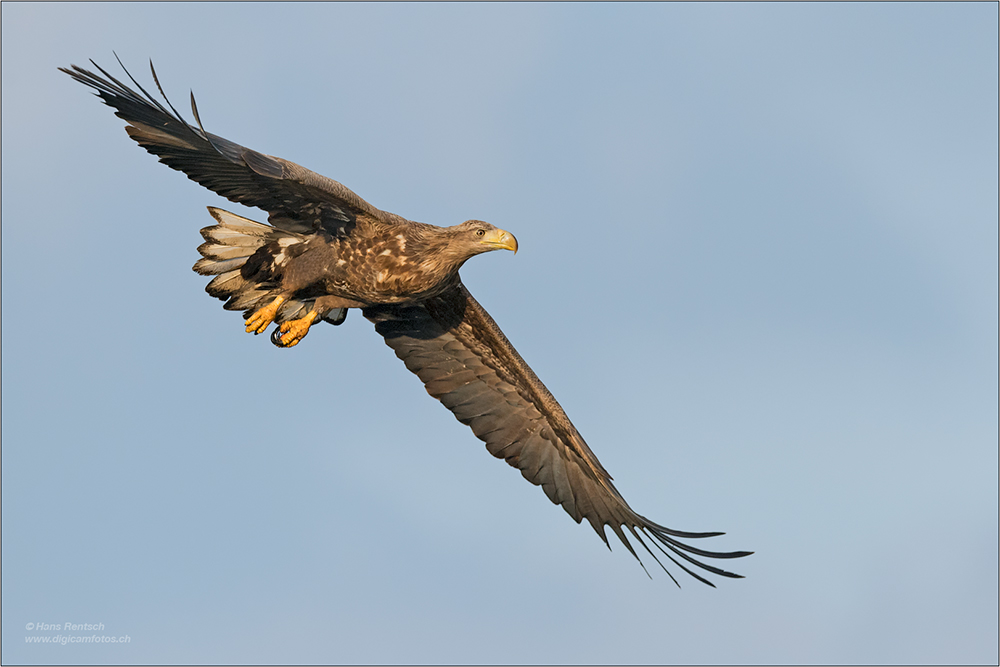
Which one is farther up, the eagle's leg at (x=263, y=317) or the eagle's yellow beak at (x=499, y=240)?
the eagle's yellow beak at (x=499, y=240)

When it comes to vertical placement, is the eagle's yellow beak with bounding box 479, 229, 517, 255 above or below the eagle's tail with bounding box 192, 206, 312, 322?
above

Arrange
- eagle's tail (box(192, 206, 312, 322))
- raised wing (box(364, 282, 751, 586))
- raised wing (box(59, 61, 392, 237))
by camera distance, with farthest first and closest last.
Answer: raised wing (box(364, 282, 751, 586)), eagle's tail (box(192, 206, 312, 322)), raised wing (box(59, 61, 392, 237))

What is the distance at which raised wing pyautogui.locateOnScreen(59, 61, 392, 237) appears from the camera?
32.6 ft

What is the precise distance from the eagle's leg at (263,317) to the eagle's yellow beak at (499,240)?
186 centimetres

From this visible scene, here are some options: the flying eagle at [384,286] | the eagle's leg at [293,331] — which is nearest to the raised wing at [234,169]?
the flying eagle at [384,286]

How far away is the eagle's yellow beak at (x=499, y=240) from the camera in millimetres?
10711

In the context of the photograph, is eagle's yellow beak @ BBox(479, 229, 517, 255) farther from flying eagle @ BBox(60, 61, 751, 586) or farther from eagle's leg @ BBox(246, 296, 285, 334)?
eagle's leg @ BBox(246, 296, 285, 334)

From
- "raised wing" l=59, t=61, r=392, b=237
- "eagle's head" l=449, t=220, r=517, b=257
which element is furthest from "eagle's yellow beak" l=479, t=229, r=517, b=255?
"raised wing" l=59, t=61, r=392, b=237

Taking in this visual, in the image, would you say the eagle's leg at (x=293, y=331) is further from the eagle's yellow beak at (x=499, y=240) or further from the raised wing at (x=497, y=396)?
the eagle's yellow beak at (x=499, y=240)

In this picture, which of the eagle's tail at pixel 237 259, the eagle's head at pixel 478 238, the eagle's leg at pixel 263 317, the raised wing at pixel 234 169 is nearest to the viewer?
the raised wing at pixel 234 169

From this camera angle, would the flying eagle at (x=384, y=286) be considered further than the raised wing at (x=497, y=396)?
No

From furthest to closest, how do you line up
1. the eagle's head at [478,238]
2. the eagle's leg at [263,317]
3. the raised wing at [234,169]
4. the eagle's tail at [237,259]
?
the eagle's leg at [263,317] < the eagle's tail at [237,259] < the eagle's head at [478,238] < the raised wing at [234,169]

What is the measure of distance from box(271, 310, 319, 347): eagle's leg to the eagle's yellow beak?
177 centimetres

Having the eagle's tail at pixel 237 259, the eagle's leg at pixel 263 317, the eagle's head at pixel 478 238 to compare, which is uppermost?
the eagle's head at pixel 478 238
